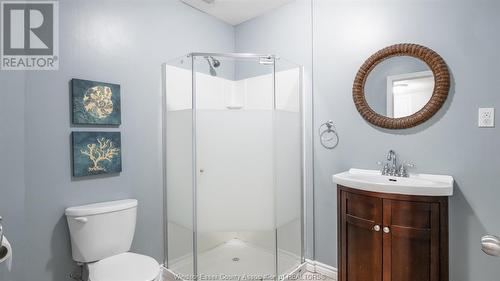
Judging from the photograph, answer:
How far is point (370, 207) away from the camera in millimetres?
1704

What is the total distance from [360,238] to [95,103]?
213 centimetres

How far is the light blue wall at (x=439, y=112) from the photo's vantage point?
5.30 ft

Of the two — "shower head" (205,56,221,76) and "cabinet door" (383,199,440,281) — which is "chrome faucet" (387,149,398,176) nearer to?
"cabinet door" (383,199,440,281)

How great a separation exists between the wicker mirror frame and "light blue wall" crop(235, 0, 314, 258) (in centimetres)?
46

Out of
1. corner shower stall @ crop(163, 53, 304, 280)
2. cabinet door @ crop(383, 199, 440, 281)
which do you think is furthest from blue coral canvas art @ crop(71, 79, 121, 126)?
cabinet door @ crop(383, 199, 440, 281)

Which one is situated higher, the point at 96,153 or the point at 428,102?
the point at 428,102

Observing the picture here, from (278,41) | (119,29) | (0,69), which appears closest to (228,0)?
(278,41)

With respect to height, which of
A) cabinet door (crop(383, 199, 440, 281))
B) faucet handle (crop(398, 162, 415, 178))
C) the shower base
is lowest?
the shower base

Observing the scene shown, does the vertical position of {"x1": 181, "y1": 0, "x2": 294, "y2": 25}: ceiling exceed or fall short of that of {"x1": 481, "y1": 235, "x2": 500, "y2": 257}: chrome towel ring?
it exceeds it

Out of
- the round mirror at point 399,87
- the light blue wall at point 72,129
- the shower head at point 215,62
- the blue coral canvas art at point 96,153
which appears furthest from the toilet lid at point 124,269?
the round mirror at point 399,87

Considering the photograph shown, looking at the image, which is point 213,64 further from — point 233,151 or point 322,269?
point 322,269

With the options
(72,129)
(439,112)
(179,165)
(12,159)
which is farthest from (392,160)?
(12,159)

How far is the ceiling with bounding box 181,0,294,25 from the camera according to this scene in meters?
2.52

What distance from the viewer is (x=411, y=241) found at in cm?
157
